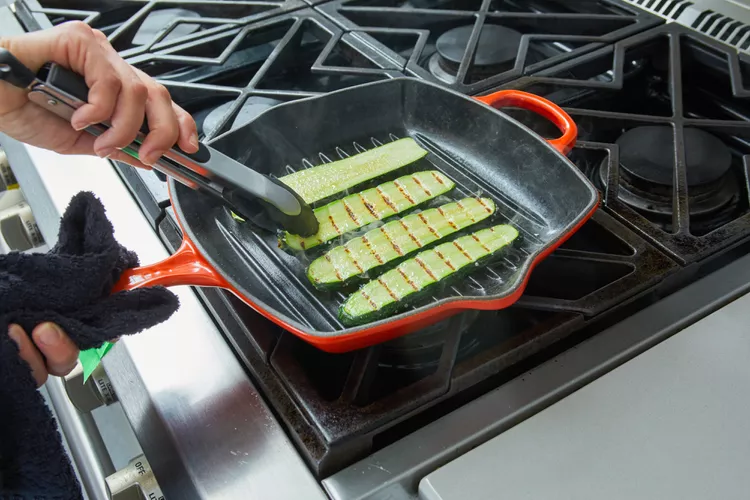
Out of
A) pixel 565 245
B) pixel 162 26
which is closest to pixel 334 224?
pixel 565 245

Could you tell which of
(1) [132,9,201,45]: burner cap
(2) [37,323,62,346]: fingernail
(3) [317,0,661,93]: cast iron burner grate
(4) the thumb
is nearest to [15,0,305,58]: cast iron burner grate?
(1) [132,9,201,45]: burner cap

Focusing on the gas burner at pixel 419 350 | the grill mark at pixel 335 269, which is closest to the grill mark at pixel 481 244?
the gas burner at pixel 419 350

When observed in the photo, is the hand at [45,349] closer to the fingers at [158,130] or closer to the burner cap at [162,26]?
the fingers at [158,130]

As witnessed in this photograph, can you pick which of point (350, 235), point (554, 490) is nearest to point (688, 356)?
point (554, 490)

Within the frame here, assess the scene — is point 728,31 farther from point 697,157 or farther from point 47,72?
point 47,72

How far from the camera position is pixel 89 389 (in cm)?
80

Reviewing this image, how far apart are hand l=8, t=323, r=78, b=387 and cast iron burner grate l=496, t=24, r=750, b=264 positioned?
2.38ft

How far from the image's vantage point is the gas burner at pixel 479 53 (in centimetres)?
117

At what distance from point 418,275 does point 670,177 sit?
433 mm

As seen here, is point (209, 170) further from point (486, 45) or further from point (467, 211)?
point (486, 45)

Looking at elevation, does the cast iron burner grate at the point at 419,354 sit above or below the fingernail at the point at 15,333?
below

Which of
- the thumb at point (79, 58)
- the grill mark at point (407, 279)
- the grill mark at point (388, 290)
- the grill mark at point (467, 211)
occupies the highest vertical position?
the thumb at point (79, 58)

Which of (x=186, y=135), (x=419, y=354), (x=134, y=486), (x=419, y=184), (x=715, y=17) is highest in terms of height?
(x=715, y=17)

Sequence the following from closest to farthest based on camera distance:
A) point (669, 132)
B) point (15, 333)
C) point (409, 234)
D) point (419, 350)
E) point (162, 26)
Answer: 1. point (15, 333)
2. point (419, 350)
3. point (409, 234)
4. point (669, 132)
5. point (162, 26)
